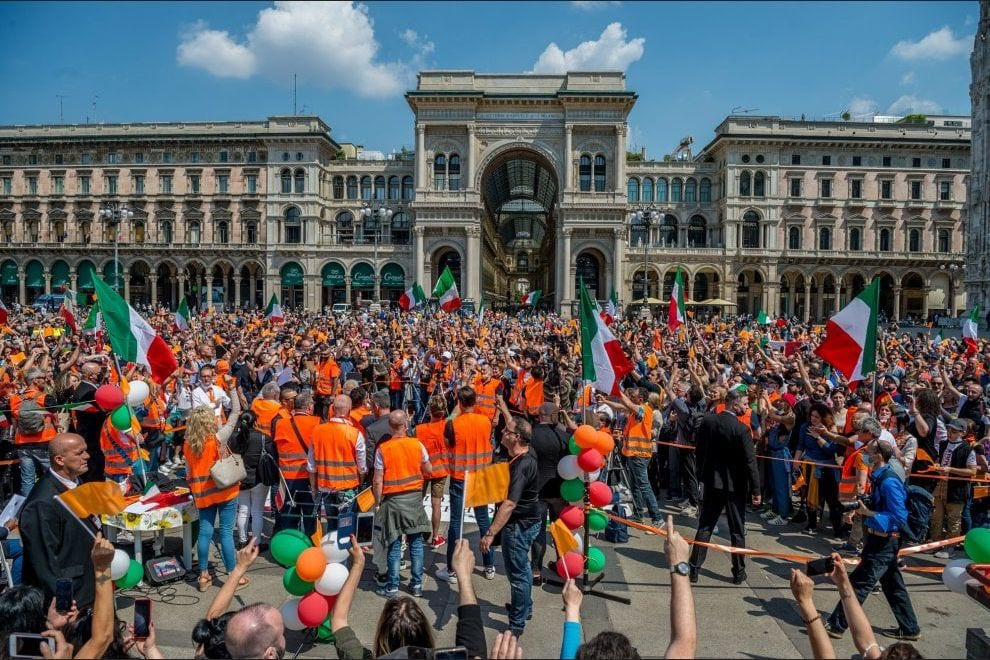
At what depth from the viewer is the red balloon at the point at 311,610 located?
157 inches

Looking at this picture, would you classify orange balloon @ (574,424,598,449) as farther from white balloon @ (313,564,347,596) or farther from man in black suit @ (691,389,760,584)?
white balloon @ (313,564,347,596)

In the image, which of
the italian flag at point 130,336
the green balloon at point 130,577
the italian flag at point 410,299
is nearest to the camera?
the green balloon at point 130,577

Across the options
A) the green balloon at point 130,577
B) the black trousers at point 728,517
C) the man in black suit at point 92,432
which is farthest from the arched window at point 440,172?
the green balloon at point 130,577

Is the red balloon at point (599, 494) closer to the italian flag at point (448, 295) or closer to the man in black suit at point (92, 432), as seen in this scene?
the man in black suit at point (92, 432)

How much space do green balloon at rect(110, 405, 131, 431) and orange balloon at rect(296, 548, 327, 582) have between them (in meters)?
4.70

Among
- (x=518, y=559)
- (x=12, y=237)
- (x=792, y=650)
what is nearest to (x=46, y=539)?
(x=518, y=559)

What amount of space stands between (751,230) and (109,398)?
59879mm

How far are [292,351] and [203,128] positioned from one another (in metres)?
55.2

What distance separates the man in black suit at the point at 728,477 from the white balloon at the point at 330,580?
3993 mm

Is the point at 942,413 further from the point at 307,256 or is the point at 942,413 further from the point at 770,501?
the point at 307,256

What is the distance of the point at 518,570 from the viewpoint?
550cm

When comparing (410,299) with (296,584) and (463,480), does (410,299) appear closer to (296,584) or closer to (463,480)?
(463,480)

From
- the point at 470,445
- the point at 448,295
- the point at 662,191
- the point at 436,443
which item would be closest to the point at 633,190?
the point at 662,191

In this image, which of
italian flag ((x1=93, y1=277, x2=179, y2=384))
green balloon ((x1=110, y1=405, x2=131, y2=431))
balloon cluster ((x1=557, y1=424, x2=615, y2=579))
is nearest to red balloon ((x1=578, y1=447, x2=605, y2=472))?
balloon cluster ((x1=557, y1=424, x2=615, y2=579))
